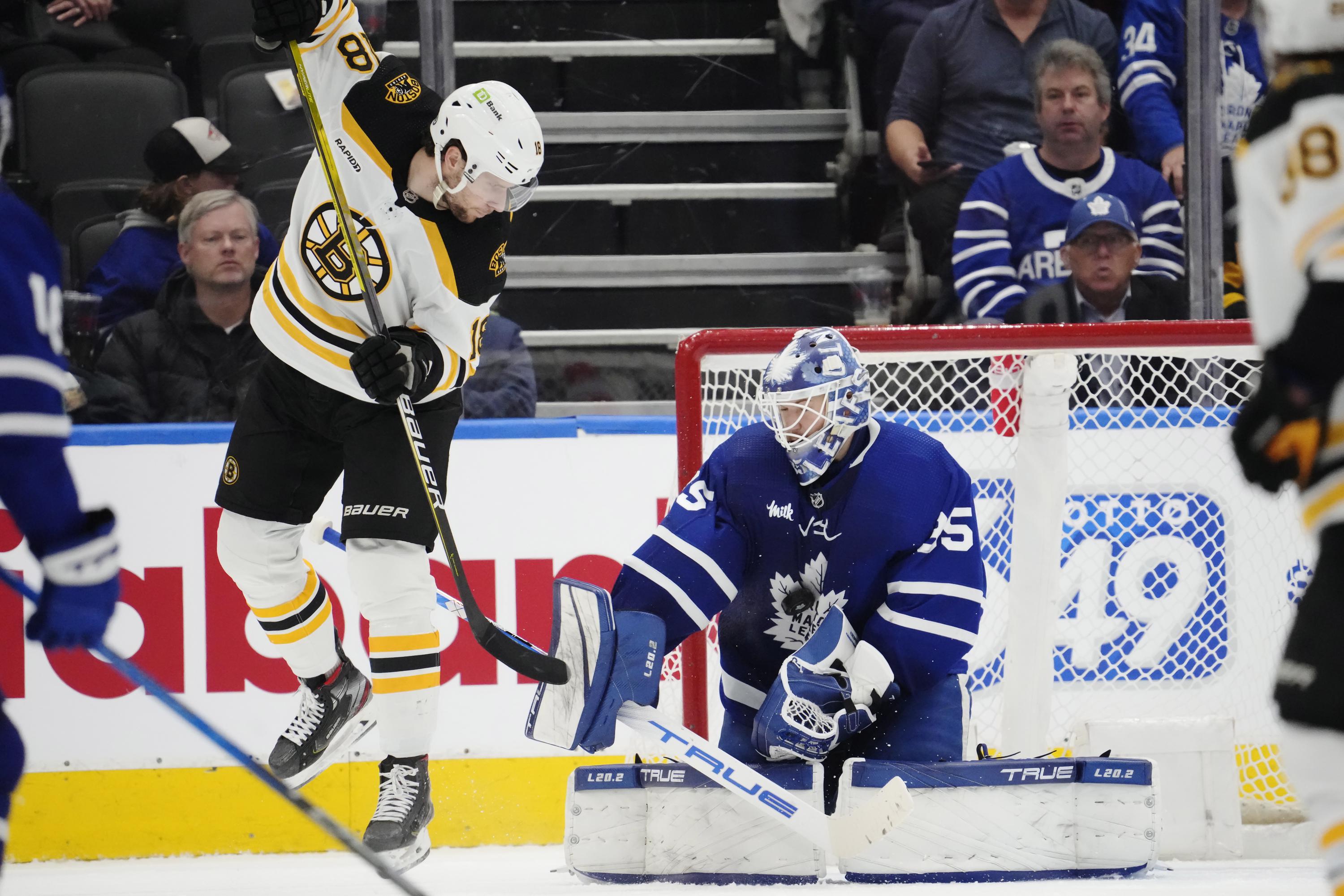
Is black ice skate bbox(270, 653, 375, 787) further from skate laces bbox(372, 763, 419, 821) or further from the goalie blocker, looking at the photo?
the goalie blocker

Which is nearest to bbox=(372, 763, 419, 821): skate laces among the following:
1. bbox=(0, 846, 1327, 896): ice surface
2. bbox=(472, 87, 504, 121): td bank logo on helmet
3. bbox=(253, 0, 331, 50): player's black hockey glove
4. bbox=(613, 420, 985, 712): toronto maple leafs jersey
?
bbox=(0, 846, 1327, 896): ice surface

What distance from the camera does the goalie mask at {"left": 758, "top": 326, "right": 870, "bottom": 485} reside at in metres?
2.71

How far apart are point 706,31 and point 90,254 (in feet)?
6.77

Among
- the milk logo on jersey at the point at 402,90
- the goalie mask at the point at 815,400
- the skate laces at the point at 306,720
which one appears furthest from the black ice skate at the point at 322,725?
→ the milk logo on jersey at the point at 402,90

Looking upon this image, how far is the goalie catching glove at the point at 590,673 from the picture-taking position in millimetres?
2660

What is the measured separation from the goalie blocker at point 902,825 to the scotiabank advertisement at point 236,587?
876 millimetres

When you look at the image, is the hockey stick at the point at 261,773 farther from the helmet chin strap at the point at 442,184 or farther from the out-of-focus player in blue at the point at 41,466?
the helmet chin strap at the point at 442,184

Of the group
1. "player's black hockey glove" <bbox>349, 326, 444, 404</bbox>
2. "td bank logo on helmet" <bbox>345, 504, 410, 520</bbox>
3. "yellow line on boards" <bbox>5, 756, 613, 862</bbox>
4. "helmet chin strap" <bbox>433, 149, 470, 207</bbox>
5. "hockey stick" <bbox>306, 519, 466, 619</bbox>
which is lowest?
"yellow line on boards" <bbox>5, 756, 613, 862</bbox>

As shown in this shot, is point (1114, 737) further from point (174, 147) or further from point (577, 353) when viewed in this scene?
point (174, 147)

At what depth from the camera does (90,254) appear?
147 inches

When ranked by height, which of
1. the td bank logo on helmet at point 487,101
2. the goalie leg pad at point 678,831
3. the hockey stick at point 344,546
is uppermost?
the td bank logo on helmet at point 487,101

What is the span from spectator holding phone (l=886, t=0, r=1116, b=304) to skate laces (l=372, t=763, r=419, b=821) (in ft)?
7.26

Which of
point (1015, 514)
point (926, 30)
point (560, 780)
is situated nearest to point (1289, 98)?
point (1015, 514)

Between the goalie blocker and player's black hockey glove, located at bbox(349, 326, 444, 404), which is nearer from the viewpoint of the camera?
player's black hockey glove, located at bbox(349, 326, 444, 404)
